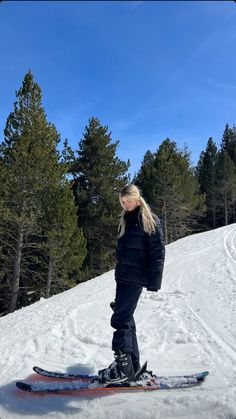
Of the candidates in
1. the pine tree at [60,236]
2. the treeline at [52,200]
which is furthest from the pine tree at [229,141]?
the pine tree at [60,236]

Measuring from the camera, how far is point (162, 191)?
94.6 feet

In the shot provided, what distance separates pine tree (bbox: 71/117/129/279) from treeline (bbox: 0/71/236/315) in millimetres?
65

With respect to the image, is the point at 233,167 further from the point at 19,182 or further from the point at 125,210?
the point at 125,210

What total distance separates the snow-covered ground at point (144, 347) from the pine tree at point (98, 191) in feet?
47.5

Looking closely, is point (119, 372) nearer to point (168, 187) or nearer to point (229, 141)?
point (168, 187)

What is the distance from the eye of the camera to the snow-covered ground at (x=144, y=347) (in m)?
3.27

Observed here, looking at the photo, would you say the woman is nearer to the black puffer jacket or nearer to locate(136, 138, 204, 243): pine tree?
the black puffer jacket

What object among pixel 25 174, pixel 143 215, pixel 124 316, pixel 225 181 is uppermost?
pixel 225 181

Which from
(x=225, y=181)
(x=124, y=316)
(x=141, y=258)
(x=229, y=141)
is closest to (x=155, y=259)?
(x=141, y=258)

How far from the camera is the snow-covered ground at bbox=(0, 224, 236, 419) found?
327 centimetres

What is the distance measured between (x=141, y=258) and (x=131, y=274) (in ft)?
0.63

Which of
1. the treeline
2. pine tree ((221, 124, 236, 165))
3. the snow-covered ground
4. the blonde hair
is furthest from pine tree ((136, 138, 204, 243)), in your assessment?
pine tree ((221, 124, 236, 165))

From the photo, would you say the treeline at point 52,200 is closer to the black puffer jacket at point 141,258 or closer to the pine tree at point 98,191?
the pine tree at point 98,191

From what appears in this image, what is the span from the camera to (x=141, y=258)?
3.79m
